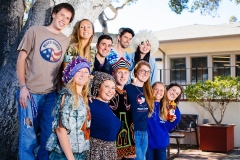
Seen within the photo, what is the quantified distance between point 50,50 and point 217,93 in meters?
7.98

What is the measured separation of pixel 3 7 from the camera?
6113 millimetres

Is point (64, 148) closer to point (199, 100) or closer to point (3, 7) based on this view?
point (3, 7)

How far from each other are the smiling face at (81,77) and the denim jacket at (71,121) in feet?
0.45

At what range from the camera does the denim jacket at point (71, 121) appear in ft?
11.5

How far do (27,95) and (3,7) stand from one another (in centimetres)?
271

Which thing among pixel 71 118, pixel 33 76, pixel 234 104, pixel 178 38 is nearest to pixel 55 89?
pixel 33 76

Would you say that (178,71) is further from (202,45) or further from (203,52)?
(202,45)

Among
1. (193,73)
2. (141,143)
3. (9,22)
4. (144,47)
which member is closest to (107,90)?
(141,143)

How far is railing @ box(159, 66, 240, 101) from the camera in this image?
14258mm

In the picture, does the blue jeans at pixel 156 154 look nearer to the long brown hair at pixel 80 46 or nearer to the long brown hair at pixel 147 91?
the long brown hair at pixel 147 91

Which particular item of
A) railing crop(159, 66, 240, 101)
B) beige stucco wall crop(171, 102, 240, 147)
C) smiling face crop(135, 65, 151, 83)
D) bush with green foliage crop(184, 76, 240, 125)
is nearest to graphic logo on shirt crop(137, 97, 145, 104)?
smiling face crop(135, 65, 151, 83)

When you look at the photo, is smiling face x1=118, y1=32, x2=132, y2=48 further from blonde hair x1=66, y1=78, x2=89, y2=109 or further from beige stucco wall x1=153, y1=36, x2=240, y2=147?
beige stucco wall x1=153, y1=36, x2=240, y2=147

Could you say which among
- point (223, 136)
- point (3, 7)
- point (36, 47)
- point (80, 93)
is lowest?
point (223, 136)

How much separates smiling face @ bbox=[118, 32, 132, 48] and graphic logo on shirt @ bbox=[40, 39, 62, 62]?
122 cm
